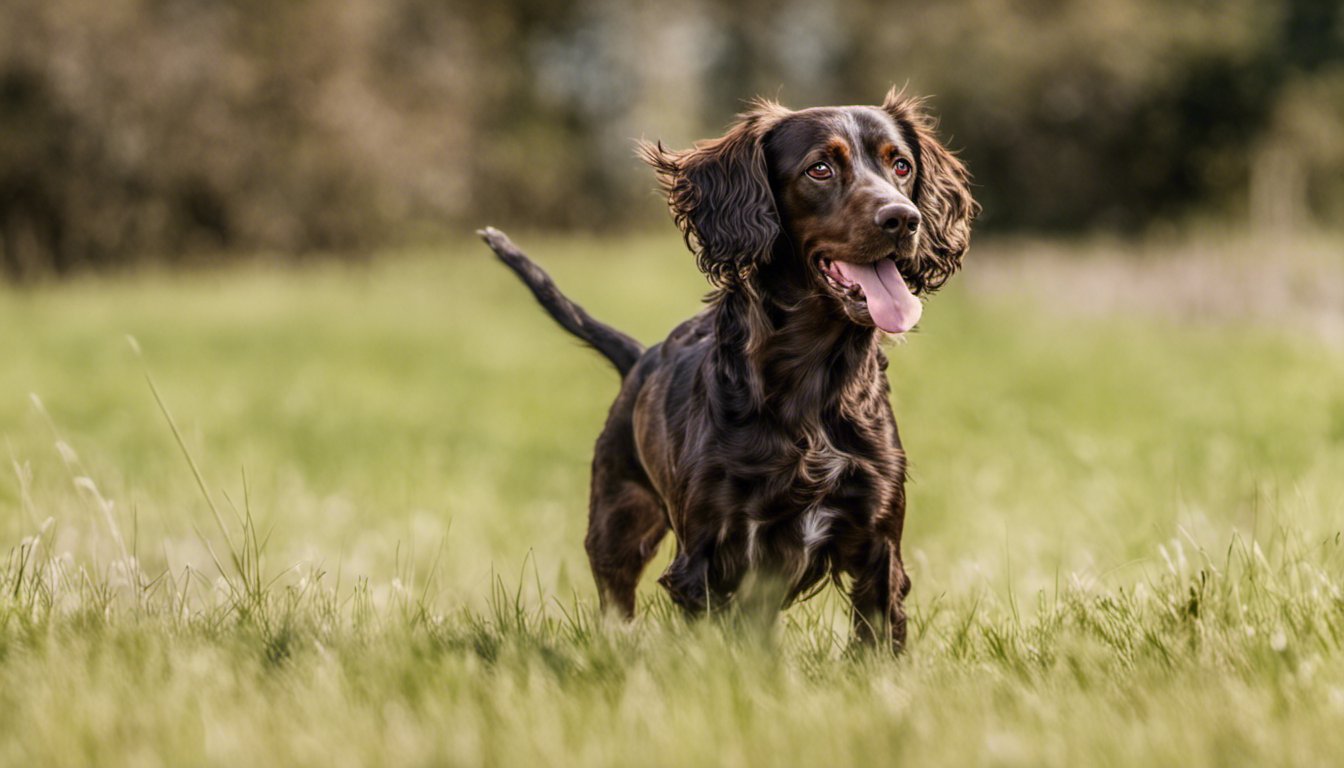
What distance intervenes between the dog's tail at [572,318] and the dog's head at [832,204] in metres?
0.66

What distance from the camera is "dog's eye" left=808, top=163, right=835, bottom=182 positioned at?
3.47 meters

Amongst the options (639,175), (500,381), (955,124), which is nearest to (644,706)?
(500,381)

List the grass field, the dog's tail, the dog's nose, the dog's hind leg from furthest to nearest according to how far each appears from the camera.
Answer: the dog's tail < the dog's hind leg < the dog's nose < the grass field

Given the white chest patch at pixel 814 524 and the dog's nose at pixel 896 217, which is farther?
the white chest patch at pixel 814 524

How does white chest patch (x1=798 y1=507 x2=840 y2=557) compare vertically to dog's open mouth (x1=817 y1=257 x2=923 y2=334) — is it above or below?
below

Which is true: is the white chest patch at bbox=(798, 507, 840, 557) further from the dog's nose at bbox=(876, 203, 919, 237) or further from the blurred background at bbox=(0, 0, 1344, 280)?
the blurred background at bbox=(0, 0, 1344, 280)

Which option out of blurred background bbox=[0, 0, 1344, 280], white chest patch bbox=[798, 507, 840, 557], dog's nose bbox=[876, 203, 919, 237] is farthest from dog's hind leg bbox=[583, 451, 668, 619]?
blurred background bbox=[0, 0, 1344, 280]

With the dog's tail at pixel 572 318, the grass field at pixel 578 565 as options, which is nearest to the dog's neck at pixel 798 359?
the grass field at pixel 578 565

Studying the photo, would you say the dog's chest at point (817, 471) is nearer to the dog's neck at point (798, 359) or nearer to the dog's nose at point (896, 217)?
the dog's neck at point (798, 359)

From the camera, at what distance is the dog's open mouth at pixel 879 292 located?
324cm

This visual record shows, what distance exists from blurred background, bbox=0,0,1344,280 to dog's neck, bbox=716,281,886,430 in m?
17.2

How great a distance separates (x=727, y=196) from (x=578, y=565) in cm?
222

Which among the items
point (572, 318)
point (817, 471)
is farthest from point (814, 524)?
point (572, 318)

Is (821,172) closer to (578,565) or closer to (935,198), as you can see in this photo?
(935,198)
